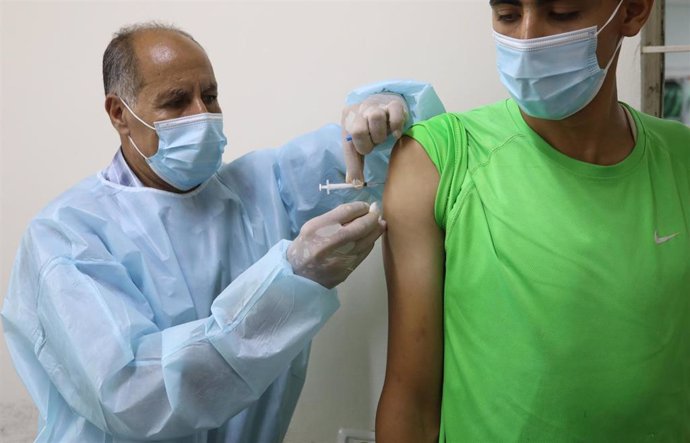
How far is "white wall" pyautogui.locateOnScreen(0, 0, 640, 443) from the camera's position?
166 centimetres

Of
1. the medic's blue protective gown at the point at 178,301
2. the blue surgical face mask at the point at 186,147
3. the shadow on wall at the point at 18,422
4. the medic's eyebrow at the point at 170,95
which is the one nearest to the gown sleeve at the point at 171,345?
the medic's blue protective gown at the point at 178,301

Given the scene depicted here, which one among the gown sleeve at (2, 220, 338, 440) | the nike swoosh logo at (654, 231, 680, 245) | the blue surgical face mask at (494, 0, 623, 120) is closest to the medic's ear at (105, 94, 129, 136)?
the gown sleeve at (2, 220, 338, 440)

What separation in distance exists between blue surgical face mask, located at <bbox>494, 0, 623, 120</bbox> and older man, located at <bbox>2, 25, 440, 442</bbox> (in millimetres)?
247

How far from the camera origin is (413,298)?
3.76 ft

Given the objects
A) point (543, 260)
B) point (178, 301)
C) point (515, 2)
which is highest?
point (515, 2)

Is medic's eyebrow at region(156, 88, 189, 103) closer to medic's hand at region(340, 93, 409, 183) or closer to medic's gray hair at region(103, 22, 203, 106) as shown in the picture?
medic's gray hair at region(103, 22, 203, 106)

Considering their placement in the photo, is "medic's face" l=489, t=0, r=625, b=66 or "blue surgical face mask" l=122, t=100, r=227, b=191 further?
"blue surgical face mask" l=122, t=100, r=227, b=191

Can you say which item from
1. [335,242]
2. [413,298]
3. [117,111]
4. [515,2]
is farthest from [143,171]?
[515,2]

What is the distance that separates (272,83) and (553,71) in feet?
2.92

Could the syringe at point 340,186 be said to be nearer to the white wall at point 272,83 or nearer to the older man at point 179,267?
the older man at point 179,267

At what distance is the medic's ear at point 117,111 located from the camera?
1539 millimetres

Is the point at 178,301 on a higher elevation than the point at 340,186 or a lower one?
lower

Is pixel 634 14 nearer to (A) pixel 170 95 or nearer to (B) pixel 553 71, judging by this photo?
(B) pixel 553 71

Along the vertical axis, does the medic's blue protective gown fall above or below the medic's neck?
below
